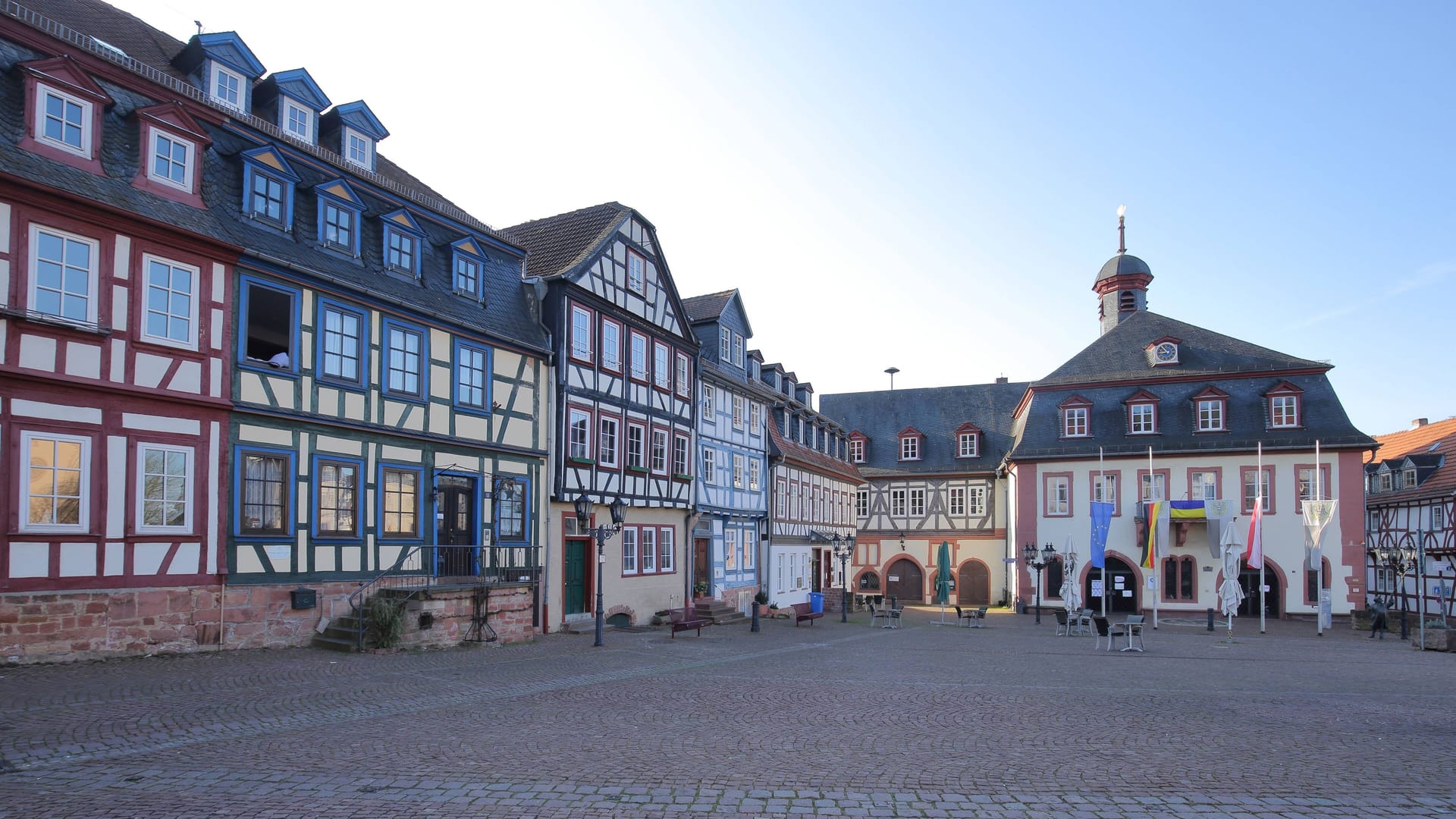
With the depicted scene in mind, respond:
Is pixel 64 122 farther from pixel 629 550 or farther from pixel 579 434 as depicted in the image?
pixel 629 550

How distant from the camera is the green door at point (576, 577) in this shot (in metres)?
25.9

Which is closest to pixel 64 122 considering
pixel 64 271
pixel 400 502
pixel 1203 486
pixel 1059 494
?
pixel 64 271

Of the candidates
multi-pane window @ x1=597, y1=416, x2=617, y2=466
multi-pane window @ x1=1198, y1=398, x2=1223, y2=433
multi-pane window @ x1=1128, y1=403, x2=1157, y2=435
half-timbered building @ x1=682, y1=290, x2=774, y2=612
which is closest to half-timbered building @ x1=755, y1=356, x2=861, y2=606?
half-timbered building @ x1=682, y1=290, x2=774, y2=612

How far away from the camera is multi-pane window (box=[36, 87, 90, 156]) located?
15188mm

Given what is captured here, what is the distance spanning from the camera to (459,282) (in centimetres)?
2341

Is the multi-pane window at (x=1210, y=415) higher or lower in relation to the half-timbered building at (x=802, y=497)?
higher

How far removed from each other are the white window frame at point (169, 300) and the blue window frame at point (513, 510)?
8.22 meters

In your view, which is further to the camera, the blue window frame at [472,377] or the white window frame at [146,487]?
the blue window frame at [472,377]

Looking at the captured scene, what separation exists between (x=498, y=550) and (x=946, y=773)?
15.9m

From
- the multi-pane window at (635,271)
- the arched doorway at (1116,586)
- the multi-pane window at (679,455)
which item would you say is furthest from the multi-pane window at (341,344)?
the arched doorway at (1116,586)

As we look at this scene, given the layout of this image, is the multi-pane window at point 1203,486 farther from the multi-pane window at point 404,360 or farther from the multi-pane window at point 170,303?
the multi-pane window at point 170,303

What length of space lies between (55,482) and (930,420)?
167ft

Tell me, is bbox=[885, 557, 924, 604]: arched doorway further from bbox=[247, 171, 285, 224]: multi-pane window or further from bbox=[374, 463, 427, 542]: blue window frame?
bbox=[247, 171, 285, 224]: multi-pane window

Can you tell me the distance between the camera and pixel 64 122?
15453 mm
